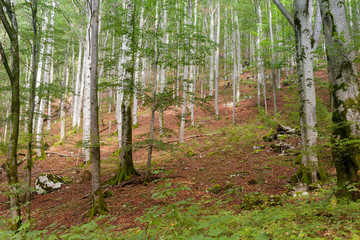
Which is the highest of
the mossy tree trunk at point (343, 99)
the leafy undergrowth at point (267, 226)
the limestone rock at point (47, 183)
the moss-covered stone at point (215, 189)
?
the mossy tree trunk at point (343, 99)

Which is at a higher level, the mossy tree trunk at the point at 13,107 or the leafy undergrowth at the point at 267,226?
the mossy tree trunk at the point at 13,107

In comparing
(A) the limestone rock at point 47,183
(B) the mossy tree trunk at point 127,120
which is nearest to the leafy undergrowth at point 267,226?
(B) the mossy tree trunk at point 127,120

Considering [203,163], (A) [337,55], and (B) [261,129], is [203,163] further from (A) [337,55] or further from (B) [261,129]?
(A) [337,55]

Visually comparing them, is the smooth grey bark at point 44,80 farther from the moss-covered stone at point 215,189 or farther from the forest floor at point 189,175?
the moss-covered stone at point 215,189

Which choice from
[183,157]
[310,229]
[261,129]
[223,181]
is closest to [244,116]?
[261,129]

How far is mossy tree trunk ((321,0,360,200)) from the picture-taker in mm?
3047

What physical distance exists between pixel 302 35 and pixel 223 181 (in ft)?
15.1

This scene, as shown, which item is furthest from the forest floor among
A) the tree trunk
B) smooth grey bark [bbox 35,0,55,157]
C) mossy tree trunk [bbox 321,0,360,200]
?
mossy tree trunk [bbox 321,0,360,200]

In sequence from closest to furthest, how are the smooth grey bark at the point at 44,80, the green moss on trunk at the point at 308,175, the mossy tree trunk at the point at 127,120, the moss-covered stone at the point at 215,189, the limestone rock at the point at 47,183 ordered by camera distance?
the green moss on trunk at the point at 308,175, the moss-covered stone at the point at 215,189, the smooth grey bark at the point at 44,80, the mossy tree trunk at the point at 127,120, the limestone rock at the point at 47,183

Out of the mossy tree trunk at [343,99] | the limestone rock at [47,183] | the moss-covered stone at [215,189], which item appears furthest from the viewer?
the limestone rock at [47,183]

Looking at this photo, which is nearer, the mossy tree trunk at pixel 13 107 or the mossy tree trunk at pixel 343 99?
the mossy tree trunk at pixel 343 99

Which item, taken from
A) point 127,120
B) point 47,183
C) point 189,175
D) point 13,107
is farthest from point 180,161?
point 13,107

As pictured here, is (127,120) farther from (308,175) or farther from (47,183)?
(308,175)

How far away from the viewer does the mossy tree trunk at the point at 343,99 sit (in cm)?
305
